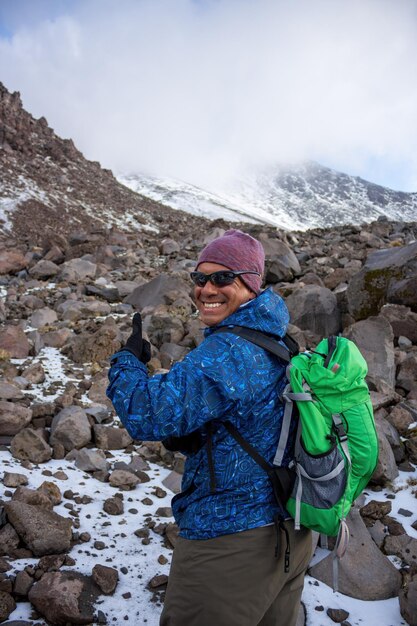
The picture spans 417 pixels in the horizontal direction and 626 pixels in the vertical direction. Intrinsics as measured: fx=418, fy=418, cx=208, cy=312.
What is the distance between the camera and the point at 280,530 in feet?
Result: 6.35

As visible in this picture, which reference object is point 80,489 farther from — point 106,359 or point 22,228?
point 22,228

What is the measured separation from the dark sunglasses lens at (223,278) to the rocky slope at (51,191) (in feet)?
78.7

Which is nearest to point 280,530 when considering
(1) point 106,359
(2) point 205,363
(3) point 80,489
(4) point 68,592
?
(2) point 205,363

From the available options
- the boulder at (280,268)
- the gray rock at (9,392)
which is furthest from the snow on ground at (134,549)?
the boulder at (280,268)

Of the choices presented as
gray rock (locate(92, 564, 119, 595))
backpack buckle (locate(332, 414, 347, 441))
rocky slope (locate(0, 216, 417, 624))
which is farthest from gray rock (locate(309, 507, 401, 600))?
backpack buckle (locate(332, 414, 347, 441))

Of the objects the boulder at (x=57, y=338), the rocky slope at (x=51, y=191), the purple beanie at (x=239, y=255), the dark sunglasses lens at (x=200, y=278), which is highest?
the rocky slope at (x=51, y=191)

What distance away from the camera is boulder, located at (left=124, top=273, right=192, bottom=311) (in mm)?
10602

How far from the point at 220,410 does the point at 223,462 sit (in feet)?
0.93

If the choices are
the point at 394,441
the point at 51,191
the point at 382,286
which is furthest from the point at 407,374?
the point at 51,191

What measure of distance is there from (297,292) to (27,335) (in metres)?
5.89

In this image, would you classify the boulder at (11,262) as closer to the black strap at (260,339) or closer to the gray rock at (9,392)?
the gray rock at (9,392)

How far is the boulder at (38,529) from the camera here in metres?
3.38

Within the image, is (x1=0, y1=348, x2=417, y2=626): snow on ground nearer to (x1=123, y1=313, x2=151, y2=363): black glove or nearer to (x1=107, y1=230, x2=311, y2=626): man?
(x1=107, y1=230, x2=311, y2=626): man

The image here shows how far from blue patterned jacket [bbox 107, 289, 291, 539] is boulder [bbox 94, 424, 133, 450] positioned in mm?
3433
